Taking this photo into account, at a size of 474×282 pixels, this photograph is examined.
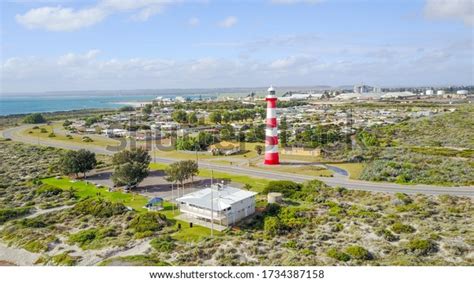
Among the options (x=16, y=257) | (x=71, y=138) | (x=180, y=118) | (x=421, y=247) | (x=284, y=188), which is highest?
(x=180, y=118)

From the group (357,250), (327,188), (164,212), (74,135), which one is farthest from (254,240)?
(74,135)

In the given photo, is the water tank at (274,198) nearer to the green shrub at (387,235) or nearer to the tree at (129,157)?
the green shrub at (387,235)

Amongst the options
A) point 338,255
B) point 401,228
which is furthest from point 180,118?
point 338,255

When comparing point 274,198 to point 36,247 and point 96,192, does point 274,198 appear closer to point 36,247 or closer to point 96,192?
point 36,247

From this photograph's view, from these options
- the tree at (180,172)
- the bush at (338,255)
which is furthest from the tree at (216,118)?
the bush at (338,255)

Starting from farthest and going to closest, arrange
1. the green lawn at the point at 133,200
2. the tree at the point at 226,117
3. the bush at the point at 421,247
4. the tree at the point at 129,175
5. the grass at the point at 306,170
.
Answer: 1. the tree at the point at 226,117
2. the grass at the point at 306,170
3. the tree at the point at 129,175
4. the green lawn at the point at 133,200
5. the bush at the point at 421,247

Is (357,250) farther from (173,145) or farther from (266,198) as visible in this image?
(173,145)

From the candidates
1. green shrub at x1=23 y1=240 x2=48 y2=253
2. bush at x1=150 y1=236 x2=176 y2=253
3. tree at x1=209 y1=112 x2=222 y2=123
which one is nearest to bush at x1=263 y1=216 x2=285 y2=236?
bush at x1=150 y1=236 x2=176 y2=253
